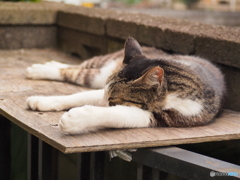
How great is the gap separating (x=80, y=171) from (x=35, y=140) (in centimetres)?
49

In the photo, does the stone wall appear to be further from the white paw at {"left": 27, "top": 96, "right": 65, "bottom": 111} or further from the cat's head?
the white paw at {"left": 27, "top": 96, "right": 65, "bottom": 111}

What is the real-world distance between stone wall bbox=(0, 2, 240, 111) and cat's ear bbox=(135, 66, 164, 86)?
2.94 ft

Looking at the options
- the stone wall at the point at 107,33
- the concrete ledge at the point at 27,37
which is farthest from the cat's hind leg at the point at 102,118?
the concrete ledge at the point at 27,37

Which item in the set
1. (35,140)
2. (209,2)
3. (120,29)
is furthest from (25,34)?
(209,2)

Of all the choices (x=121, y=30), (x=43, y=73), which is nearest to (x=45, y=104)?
(x=43, y=73)

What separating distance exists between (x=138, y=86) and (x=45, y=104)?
2.18ft

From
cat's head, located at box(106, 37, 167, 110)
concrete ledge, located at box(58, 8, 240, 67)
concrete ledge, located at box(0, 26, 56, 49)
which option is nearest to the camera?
cat's head, located at box(106, 37, 167, 110)

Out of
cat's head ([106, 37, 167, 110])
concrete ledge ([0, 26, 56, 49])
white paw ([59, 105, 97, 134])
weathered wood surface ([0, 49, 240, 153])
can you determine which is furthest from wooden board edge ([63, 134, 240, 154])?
concrete ledge ([0, 26, 56, 49])

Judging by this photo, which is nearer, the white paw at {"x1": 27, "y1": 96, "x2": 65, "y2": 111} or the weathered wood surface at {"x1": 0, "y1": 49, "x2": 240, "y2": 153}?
the weathered wood surface at {"x1": 0, "y1": 49, "x2": 240, "y2": 153}

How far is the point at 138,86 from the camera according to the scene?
2.51 metres

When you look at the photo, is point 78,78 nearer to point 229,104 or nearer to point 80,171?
point 80,171

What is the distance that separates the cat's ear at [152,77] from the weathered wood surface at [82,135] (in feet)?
0.96

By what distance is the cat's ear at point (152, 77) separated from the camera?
2383mm

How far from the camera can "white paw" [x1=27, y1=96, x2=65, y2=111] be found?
2.69 m
